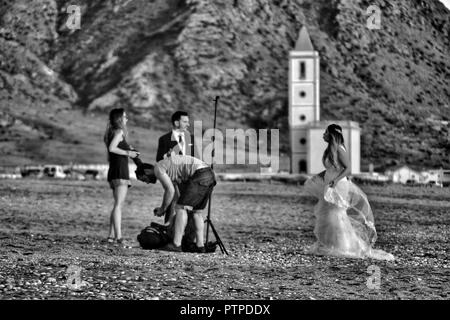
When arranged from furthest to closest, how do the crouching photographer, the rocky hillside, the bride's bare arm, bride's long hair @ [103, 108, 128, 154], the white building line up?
1. the rocky hillside
2. the white building
3. bride's long hair @ [103, 108, 128, 154]
4. the bride's bare arm
5. the crouching photographer

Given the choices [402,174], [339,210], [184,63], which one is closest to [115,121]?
[339,210]

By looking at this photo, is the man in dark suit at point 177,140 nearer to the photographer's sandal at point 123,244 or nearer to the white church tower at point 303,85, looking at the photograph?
the photographer's sandal at point 123,244

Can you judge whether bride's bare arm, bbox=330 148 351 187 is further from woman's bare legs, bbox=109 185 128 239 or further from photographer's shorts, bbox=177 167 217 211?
woman's bare legs, bbox=109 185 128 239

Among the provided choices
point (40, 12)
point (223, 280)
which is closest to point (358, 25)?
point (40, 12)

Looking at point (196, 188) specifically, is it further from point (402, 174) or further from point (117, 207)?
point (402, 174)

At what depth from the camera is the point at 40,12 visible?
11012 cm

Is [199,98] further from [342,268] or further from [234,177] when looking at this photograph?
[342,268]

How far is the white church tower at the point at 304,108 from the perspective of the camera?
74375 millimetres

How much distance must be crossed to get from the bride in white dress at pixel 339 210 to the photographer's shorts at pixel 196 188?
1666 mm

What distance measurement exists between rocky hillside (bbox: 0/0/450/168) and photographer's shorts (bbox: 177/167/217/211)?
6227 centimetres

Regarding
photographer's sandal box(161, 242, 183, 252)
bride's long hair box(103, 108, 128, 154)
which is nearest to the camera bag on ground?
photographer's sandal box(161, 242, 183, 252)

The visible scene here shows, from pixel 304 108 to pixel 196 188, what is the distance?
2915 inches

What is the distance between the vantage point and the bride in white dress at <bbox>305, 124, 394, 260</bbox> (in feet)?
39.4

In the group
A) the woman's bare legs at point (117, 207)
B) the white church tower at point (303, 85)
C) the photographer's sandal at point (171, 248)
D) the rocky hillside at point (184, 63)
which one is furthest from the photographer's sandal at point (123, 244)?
the white church tower at point (303, 85)
